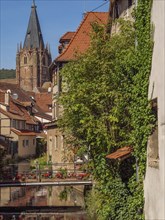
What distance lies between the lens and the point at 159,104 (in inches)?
403

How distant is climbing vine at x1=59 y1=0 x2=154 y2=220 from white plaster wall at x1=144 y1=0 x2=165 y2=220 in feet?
3.23

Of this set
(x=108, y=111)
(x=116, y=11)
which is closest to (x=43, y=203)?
(x=108, y=111)

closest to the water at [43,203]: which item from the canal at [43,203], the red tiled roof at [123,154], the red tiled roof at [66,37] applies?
the canal at [43,203]

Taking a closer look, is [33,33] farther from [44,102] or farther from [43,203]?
[43,203]

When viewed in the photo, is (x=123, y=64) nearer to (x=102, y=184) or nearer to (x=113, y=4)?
(x=102, y=184)

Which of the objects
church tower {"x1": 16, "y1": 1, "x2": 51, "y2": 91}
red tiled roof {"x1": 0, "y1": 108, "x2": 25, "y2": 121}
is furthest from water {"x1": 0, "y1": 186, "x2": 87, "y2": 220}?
church tower {"x1": 16, "y1": 1, "x2": 51, "y2": 91}

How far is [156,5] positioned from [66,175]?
15.4 m

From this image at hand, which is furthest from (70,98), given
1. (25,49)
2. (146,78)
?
(25,49)

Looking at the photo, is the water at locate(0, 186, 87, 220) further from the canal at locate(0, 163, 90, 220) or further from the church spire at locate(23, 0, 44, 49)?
the church spire at locate(23, 0, 44, 49)

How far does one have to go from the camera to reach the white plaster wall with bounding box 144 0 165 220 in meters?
9.98

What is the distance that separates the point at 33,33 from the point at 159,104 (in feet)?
438

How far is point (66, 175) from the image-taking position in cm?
2462

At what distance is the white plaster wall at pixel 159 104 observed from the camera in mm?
9984

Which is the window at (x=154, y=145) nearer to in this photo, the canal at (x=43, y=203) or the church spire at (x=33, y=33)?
the canal at (x=43, y=203)
